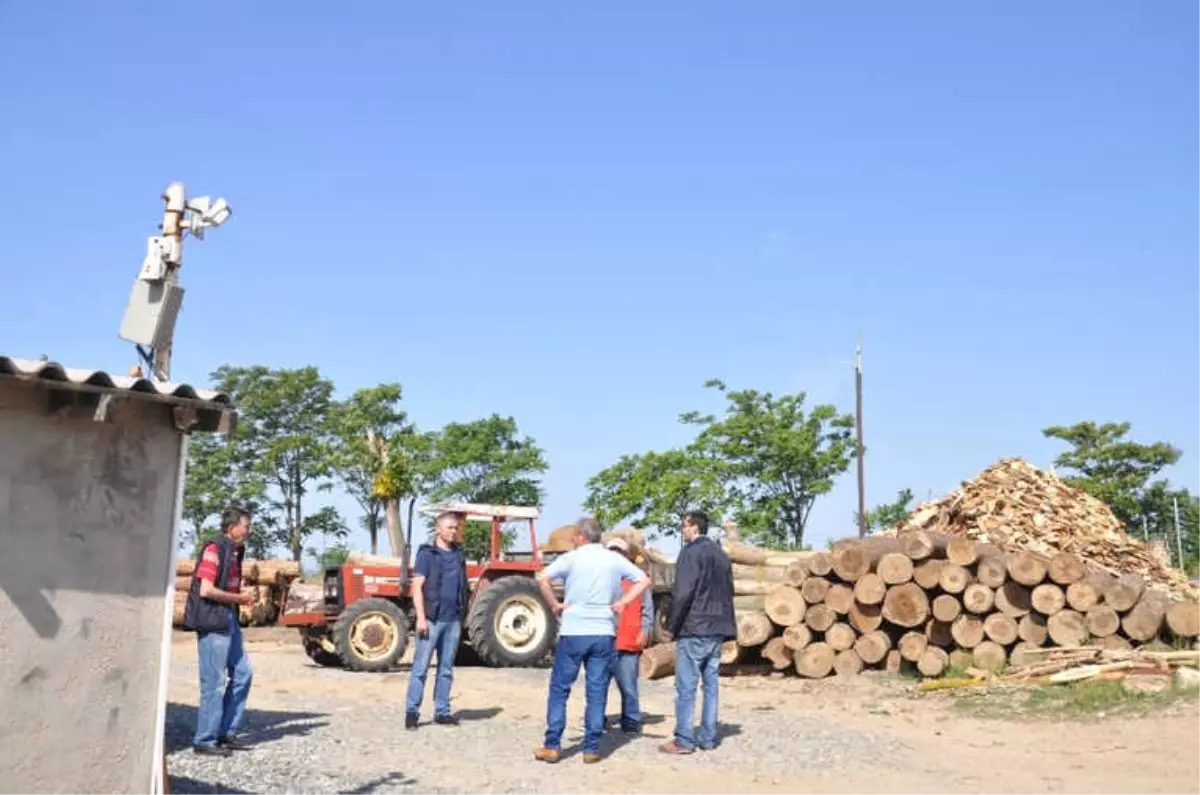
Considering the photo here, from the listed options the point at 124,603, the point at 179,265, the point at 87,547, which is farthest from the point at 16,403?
the point at 179,265

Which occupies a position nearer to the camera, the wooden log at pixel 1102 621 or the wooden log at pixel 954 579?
the wooden log at pixel 1102 621

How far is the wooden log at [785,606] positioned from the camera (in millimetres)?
13219

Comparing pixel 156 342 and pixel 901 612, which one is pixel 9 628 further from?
pixel 901 612

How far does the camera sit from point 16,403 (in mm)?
5023

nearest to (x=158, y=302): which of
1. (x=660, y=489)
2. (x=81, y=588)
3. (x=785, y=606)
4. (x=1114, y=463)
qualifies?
(x=81, y=588)

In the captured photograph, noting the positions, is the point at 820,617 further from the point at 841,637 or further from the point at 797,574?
the point at 797,574

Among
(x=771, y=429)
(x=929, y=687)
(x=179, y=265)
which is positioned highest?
(x=771, y=429)

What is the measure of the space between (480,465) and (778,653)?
20.5 metres

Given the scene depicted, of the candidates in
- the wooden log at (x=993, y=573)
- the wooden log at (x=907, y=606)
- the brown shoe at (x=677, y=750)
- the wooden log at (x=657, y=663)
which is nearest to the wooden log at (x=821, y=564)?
the wooden log at (x=907, y=606)

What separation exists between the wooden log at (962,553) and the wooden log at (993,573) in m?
0.14

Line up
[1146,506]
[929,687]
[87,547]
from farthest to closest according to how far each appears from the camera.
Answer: [1146,506] < [929,687] < [87,547]

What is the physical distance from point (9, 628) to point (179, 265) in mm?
3272

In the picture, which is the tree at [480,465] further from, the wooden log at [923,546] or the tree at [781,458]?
the wooden log at [923,546]

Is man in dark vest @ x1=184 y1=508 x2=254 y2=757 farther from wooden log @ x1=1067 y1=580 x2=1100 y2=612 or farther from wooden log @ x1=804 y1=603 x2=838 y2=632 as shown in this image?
wooden log @ x1=1067 y1=580 x2=1100 y2=612
